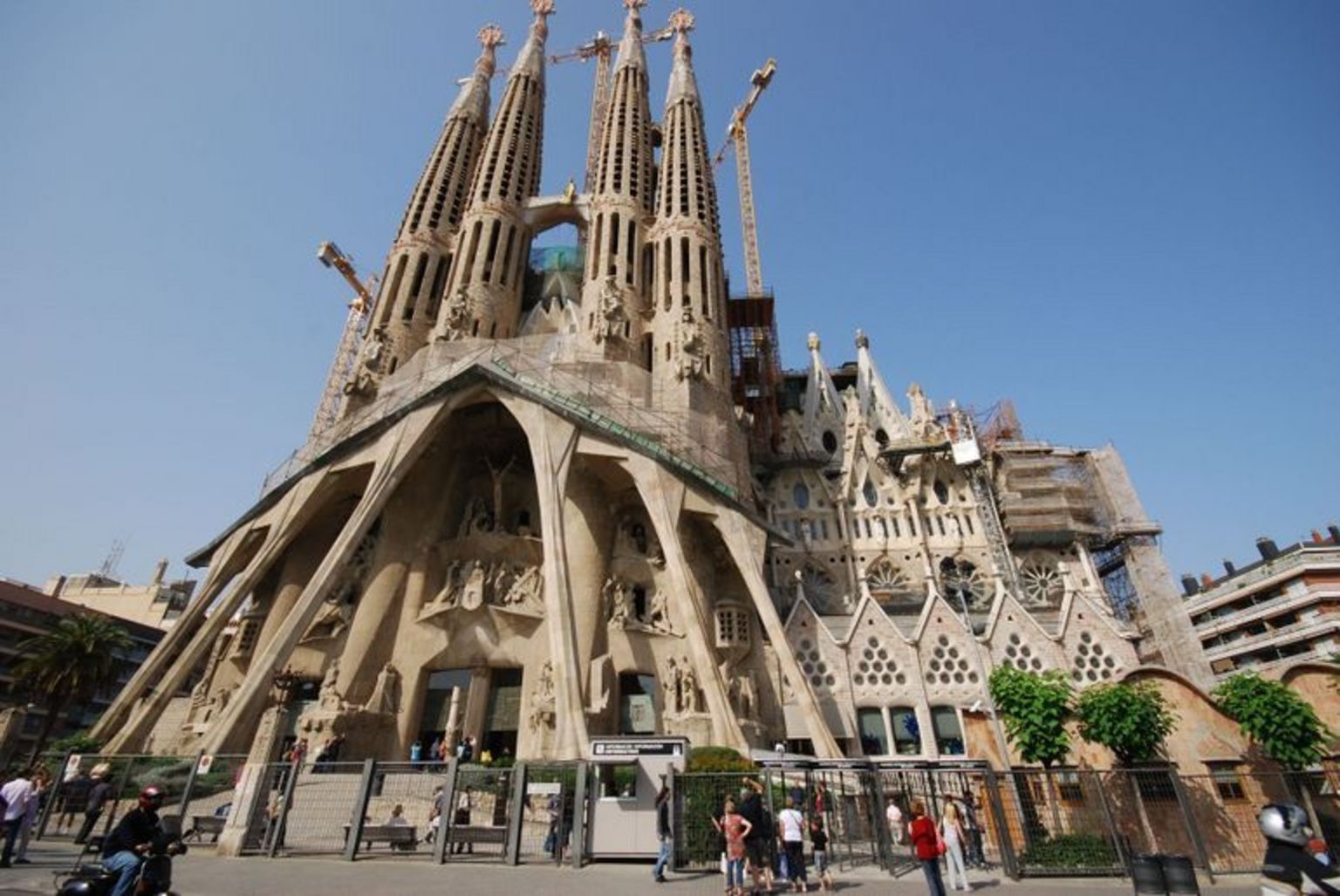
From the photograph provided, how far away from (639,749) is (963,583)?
87.2 ft

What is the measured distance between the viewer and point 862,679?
25.2 meters

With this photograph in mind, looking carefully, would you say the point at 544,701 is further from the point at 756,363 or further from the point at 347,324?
the point at 347,324

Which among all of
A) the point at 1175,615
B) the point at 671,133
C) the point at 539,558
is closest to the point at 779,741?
the point at 539,558

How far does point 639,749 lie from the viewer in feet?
33.9

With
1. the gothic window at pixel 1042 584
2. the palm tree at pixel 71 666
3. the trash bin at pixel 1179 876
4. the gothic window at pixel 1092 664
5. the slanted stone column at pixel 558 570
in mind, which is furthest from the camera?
the gothic window at pixel 1042 584

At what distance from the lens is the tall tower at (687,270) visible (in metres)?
30.2

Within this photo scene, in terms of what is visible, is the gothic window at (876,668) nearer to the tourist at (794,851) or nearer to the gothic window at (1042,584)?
the gothic window at (1042,584)

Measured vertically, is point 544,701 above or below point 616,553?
below

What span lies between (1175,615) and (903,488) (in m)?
13.8

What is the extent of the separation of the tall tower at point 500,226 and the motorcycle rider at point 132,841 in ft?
93.2

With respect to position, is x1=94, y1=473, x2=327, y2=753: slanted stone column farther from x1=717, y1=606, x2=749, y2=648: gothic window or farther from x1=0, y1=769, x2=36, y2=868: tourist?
x1=717, y1=606, x2=749, y2=648: gothic window

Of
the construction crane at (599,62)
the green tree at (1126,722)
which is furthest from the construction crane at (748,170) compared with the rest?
the green tree at (1126,722)

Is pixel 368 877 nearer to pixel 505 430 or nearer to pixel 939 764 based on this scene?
pixel 939 764

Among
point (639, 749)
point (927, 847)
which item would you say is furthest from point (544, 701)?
point (927, 847)
